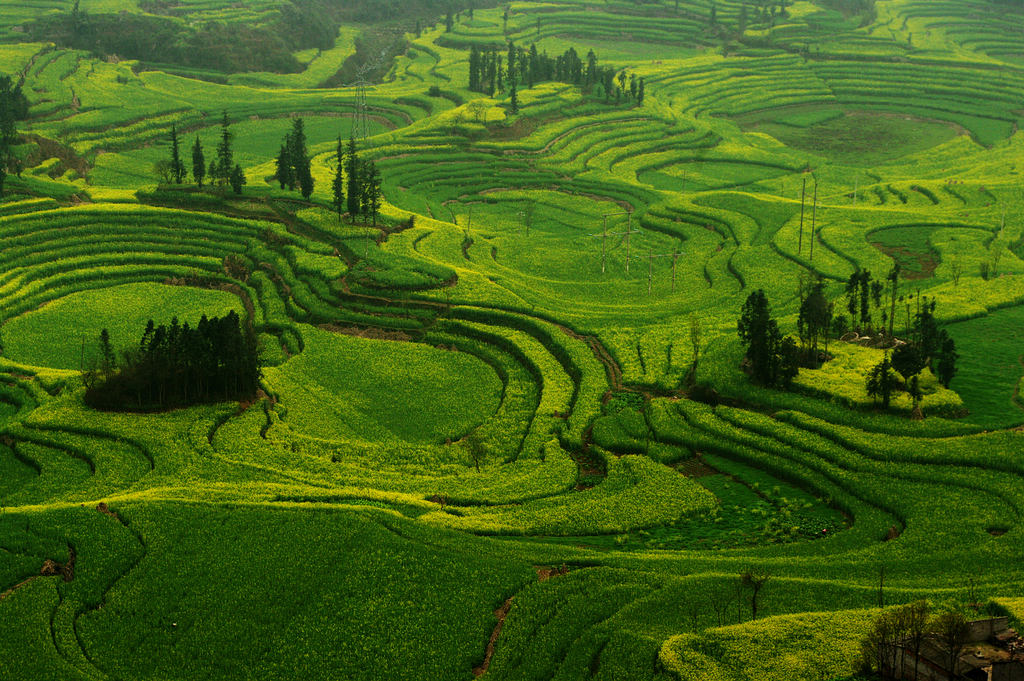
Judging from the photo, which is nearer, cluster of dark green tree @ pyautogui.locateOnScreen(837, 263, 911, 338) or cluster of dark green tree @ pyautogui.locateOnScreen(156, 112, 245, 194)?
cluster of dark green tree @ pyautogui.locateOnScreen(837, 263, 911, 338)

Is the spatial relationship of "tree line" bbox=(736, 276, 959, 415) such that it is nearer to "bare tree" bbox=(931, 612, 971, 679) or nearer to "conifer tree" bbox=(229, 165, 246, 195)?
"bare tree" bbox=(931, 612, 971, 679)

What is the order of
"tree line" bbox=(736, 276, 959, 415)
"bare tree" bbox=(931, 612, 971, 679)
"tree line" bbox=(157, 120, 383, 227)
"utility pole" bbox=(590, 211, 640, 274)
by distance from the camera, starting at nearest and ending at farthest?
"bare tree" bbox=(931, 612, 971, 679) < "tree line" bbox=(736, 276, 959, 415) < "utility pole" bbox=(590, 211, 640, 274) < "tree line" bbox=(157, 120, 383, 227)

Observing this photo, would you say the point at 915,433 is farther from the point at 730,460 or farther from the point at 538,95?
the point at 538,95

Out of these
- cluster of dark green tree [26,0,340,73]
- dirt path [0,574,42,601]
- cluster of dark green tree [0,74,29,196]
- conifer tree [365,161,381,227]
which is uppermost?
cluster of dark green tree [26,0,340,73]

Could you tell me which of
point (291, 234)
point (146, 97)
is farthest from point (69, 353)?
point (146, 97)

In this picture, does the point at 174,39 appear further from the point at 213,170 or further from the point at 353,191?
the point at 353,191

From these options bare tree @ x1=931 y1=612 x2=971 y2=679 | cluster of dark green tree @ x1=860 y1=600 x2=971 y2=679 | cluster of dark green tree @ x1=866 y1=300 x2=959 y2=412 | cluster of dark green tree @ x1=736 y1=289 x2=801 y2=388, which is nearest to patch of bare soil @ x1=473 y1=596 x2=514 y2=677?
cluster of dark green tree @ x1=860 y1=600 x2=971 y2=679

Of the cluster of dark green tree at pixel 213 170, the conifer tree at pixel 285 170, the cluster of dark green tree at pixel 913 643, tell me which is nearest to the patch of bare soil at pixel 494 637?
the cluster of dark green tree at pixel 913 643
